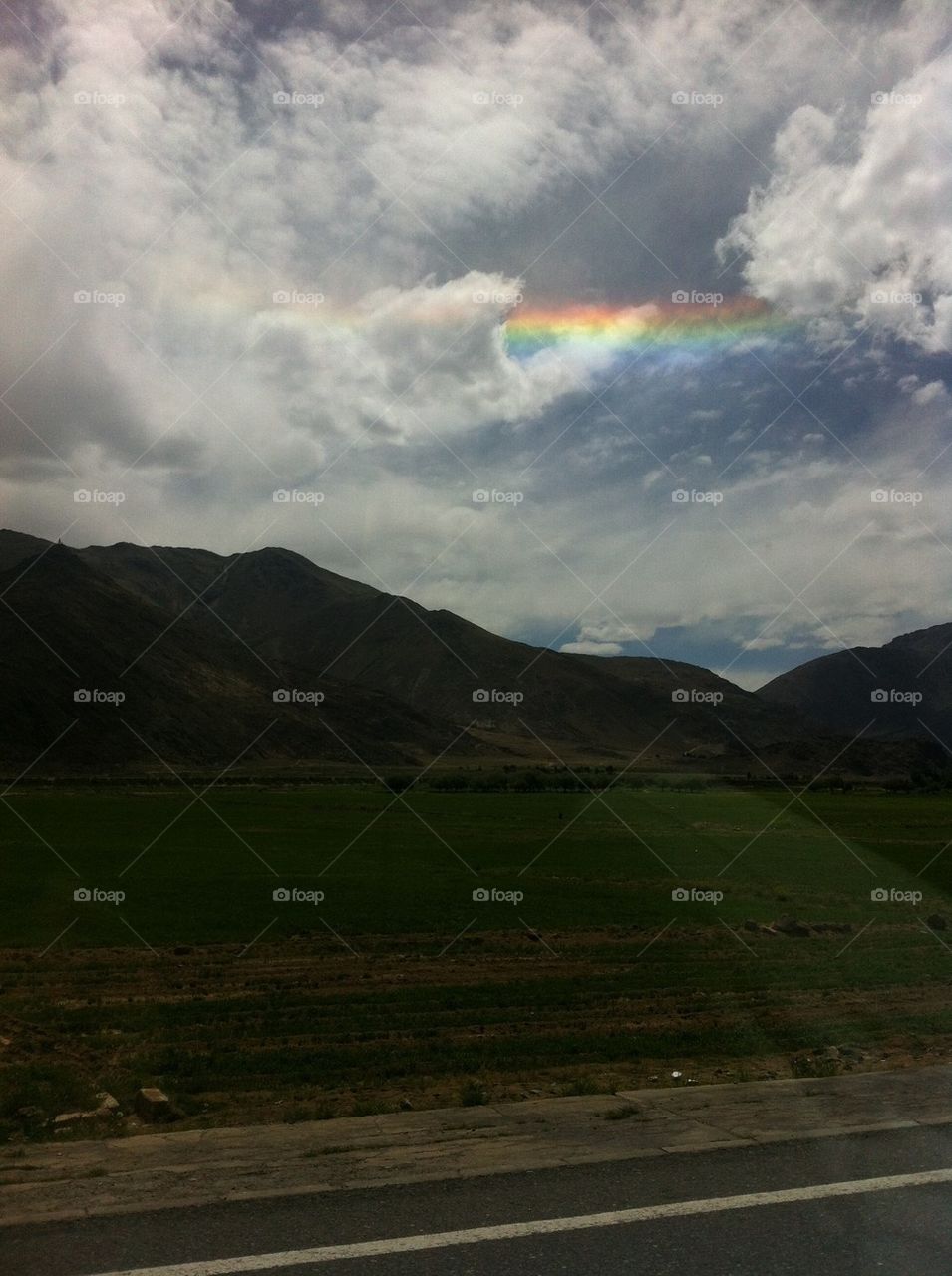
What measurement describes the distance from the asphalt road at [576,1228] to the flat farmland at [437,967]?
3.45m

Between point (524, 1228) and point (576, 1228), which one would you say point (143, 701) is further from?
point (576, 1228)

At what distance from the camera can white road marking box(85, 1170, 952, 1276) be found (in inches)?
207

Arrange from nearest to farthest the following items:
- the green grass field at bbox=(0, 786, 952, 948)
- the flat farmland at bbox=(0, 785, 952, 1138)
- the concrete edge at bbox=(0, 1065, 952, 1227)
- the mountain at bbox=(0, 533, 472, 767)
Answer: the concrete edge at bbox=(0, 1065, 952, 1227)
the flat farmland at bbox=(0, 785, 952, 1138)
the green grass field at bbox=(0, 786, 952, 948)
the mountain at bbox=(0, 533, 472, 767)

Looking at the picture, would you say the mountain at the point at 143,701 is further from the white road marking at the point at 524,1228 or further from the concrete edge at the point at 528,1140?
the white road marking at the point at 524,1228

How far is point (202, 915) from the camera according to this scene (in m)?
26.9

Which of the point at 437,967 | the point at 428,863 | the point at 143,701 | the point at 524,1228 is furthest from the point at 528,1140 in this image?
the point at 143,701

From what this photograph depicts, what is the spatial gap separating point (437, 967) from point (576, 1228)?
14868mm

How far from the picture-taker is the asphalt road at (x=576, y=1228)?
525 centimetres

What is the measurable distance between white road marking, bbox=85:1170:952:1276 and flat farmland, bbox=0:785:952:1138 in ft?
13.3

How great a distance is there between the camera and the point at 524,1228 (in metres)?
5.72

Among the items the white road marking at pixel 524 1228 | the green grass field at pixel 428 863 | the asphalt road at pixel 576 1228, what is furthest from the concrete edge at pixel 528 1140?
the green grass field at pixel 428 863

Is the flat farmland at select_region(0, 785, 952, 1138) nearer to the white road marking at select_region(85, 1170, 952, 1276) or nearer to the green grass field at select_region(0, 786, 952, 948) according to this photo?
the green grass field at select_region(0, 786, 952, 948)

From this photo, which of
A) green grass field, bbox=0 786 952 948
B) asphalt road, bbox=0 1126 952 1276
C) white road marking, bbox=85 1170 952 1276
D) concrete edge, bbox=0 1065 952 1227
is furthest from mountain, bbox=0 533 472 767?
white road marking, bbox=85 1170 952 1276

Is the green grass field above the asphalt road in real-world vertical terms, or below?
below
